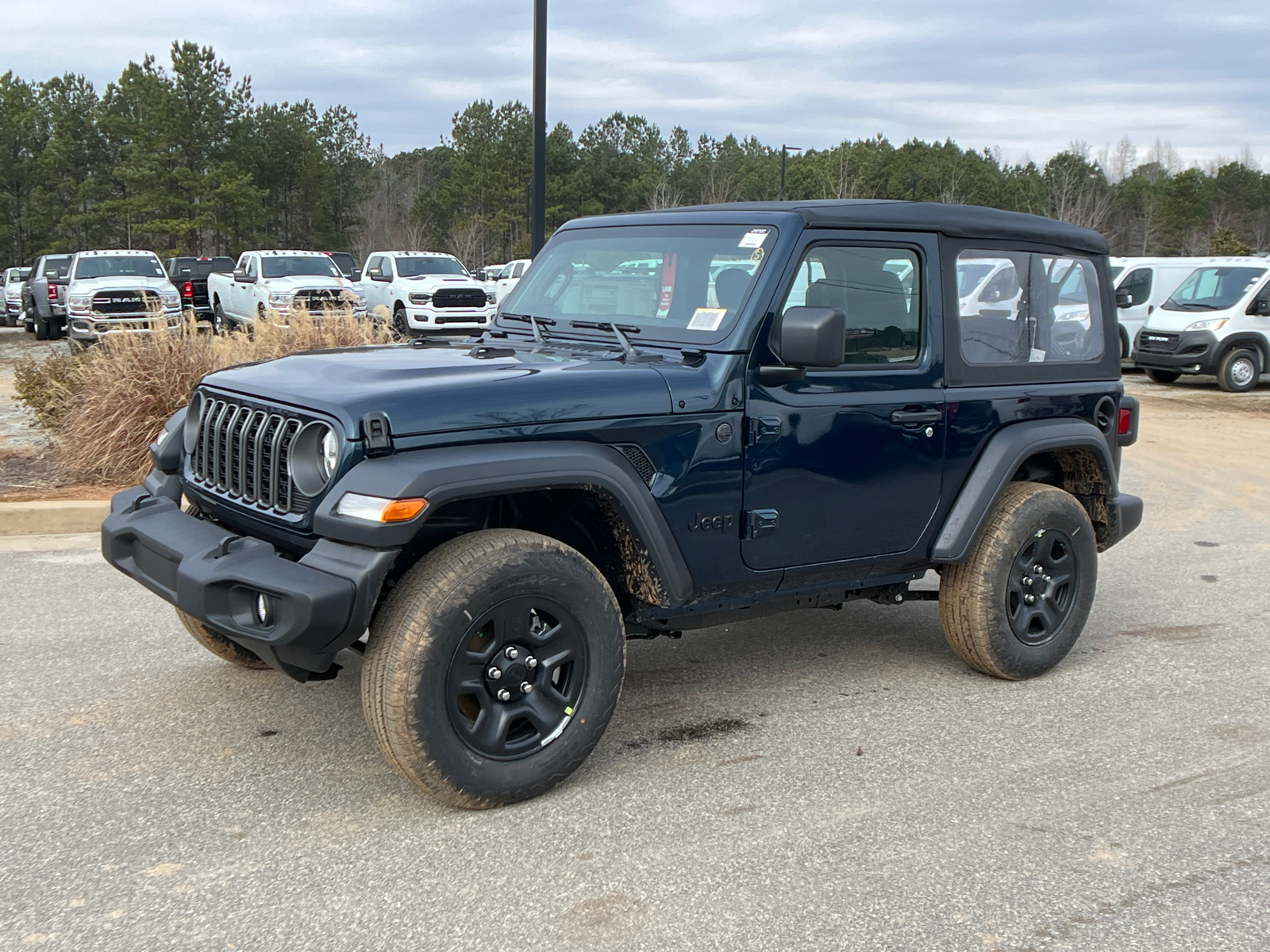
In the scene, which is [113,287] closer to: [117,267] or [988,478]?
→ [117,267]

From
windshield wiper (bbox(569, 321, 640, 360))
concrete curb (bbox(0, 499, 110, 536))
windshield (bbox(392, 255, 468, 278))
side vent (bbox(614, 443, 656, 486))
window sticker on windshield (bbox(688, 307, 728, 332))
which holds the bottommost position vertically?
concrete curb (bbox(0, 499, 110, 536))

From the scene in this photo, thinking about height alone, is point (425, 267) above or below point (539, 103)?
below

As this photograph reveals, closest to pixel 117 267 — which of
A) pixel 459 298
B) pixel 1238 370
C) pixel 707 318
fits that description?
pixel 459 298

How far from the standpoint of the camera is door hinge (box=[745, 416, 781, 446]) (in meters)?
3.88

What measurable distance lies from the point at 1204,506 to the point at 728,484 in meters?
6.57

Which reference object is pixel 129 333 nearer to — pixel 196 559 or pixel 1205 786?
pixel 196 559

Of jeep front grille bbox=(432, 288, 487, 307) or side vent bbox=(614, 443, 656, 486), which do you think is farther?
jeep front grille bbox=(432, 288, 487, 307)

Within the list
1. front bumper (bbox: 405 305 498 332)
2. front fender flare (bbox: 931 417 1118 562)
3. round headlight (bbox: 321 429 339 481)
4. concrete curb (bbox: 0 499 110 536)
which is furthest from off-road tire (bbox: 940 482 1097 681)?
front bumper (bbox: 405 305 498 332)

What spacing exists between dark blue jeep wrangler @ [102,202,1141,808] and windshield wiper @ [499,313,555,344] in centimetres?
1

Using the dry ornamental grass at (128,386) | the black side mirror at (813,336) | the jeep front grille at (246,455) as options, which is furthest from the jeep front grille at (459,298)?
the black side mirror at (813,336)

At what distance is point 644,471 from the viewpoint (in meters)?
3.69

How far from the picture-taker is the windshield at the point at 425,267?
73.6ft

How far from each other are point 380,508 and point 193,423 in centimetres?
137

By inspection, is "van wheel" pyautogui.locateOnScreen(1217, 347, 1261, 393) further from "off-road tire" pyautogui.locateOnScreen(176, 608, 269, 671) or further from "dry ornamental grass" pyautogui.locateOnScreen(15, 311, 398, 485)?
"off-road tire" pyautogui.locateOnScreen(176, 608, 269, 671)
